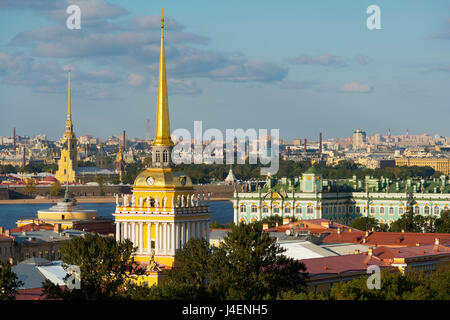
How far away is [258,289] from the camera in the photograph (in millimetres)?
26109

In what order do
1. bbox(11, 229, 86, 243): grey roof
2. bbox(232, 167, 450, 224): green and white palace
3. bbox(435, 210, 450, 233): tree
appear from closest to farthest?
bbox(11, 229, 86, 243): grey roof, bbox(435, 210, 450, 233): tree, bbox(232, 167, 450, 224): green and white palace

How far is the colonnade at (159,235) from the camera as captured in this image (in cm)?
2855

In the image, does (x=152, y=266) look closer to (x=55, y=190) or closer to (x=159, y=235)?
(x=159, y=235)

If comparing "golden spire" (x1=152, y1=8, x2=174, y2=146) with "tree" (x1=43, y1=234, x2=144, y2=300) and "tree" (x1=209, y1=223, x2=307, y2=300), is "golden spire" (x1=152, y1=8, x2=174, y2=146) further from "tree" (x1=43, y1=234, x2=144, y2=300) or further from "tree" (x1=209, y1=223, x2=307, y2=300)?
"tree" (x1=43, y1=234, x2=144, y2=300)

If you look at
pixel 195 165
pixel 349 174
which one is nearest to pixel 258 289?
pixel 349 174

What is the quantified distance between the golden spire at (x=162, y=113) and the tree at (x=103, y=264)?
117 inches

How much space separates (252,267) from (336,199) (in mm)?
44467

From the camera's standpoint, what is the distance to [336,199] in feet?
234

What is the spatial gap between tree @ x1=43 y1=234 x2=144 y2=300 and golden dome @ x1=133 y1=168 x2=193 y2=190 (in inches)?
68.8

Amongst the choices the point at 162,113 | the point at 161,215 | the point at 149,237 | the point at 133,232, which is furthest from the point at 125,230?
the point at 162,113

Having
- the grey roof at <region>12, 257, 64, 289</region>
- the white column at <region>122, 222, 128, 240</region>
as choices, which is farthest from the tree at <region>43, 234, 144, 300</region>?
the grey roof at <region>12, 257, 64, 289</region>

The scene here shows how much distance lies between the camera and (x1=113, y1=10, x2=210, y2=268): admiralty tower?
28.5 metres

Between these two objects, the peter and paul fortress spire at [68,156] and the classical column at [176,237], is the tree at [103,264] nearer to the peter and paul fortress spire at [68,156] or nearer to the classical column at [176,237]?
the classical column at [176,237]
